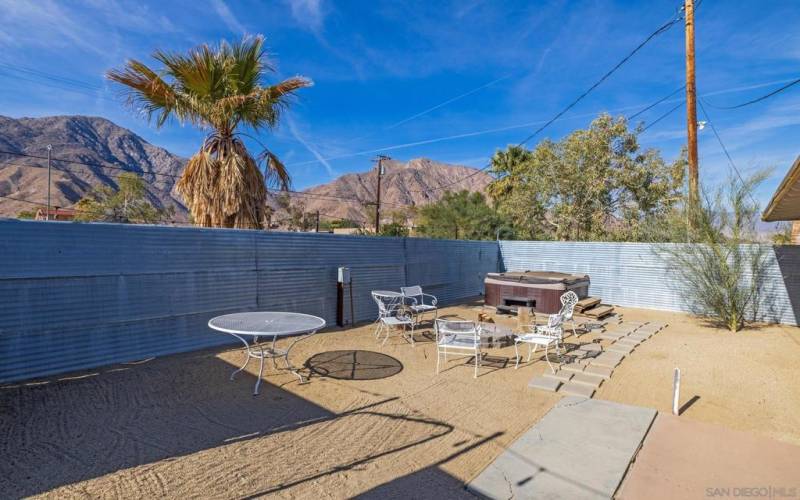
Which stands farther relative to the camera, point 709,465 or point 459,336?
point 459,336

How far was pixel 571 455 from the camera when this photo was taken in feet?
9.93

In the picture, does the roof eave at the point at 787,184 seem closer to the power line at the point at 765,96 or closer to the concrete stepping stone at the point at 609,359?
the power line at the point at 765,96

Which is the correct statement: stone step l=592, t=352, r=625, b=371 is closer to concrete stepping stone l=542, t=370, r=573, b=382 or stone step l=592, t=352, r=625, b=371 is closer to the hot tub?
concrete stepping stone l=542, t=370, r=573, b=382

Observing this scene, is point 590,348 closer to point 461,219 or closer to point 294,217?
point 461,219

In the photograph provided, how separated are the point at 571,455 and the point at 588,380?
202cm

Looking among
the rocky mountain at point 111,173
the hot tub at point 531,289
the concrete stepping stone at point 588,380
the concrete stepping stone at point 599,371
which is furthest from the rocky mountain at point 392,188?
the concrete stepping stone at point 588,380

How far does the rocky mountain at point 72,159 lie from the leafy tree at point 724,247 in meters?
40.0

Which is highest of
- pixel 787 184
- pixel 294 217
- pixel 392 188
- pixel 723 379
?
pixel 392 188

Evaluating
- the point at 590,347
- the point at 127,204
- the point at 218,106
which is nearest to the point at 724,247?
the point at 590,347

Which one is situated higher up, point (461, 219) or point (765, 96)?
point (765, 96)

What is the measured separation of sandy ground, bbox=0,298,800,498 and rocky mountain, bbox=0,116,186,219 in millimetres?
37696

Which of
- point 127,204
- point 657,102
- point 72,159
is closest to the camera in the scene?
point 657,102

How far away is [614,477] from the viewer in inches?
108

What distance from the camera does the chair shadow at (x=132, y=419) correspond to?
8.72 ft
